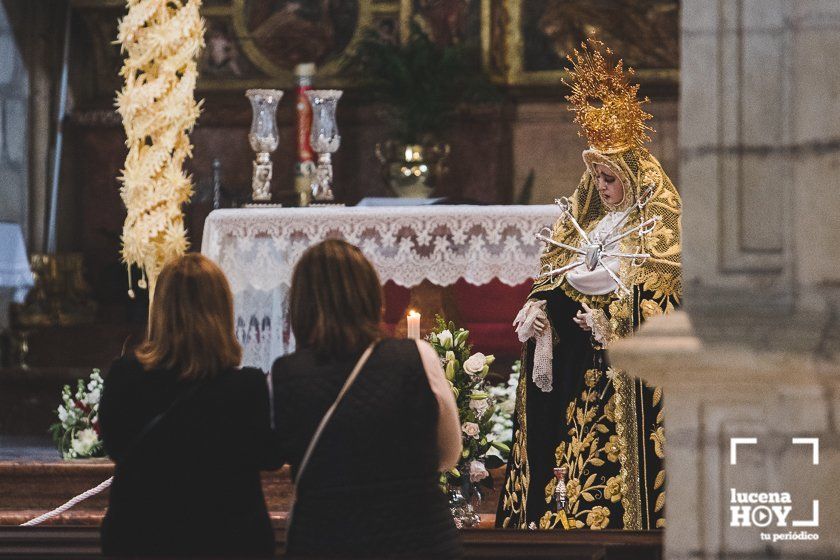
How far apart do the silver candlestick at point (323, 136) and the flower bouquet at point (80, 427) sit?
147 cm

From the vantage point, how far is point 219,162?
1135 centimetres

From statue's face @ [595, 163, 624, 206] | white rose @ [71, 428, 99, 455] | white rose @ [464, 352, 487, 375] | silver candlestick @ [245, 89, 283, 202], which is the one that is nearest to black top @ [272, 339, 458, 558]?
statue's face @ [595, 163, 624, 206]

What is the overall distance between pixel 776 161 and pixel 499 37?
24.9 feet

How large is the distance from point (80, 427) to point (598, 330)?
9.68ft

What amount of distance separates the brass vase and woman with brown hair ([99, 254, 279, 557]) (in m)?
6.11

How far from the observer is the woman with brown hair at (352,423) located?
13.3ft

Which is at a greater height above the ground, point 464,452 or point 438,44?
point 438,44

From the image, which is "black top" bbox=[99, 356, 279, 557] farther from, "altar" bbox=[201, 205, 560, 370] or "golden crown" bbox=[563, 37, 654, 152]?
"altar" bbox=[201, 205, 560, 370]

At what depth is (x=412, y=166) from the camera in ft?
33.8

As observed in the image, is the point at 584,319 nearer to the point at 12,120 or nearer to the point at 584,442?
the point at 584,442

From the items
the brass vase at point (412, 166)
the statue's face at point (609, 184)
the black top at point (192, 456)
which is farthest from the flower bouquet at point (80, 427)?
the black top at point (192, 456)

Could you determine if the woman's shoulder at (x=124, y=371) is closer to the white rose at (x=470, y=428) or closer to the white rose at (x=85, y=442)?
the white rose at (x=470, y=428)

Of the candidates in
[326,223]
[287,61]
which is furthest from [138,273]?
[326,223]

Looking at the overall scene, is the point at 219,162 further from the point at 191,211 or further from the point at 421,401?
the point at 421,401
